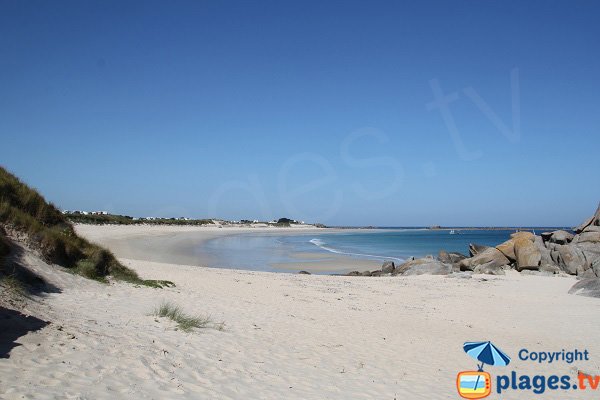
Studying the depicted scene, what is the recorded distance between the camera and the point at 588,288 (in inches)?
742

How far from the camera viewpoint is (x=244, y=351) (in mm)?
8445

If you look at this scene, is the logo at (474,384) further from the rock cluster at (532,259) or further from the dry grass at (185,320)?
the rock cluster at (532,259)

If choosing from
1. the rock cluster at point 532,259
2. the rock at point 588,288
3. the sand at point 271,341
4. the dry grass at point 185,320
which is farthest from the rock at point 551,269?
the dry grass at point 185,320

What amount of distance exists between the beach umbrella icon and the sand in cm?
18

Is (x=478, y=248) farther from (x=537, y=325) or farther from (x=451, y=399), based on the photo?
(x=451, y=399)

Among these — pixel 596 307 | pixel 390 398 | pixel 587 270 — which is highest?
pixel 587 270

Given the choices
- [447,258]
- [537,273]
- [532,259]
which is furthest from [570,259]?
[447,258]

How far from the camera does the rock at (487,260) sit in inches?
1161

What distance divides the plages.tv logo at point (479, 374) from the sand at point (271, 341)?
7.5 inches

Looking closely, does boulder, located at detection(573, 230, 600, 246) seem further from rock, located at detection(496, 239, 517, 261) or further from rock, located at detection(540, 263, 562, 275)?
rock, located at detection(496, 239, 517, 261)

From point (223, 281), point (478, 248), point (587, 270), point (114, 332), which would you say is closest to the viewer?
point (114, 332)

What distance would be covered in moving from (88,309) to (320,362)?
5.53 meters

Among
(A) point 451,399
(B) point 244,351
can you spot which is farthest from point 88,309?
(A) point 451,399

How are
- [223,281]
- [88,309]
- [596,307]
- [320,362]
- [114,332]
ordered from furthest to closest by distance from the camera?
[223,281] → [596,307] → [88,309] → [320,362] → [114,332]
